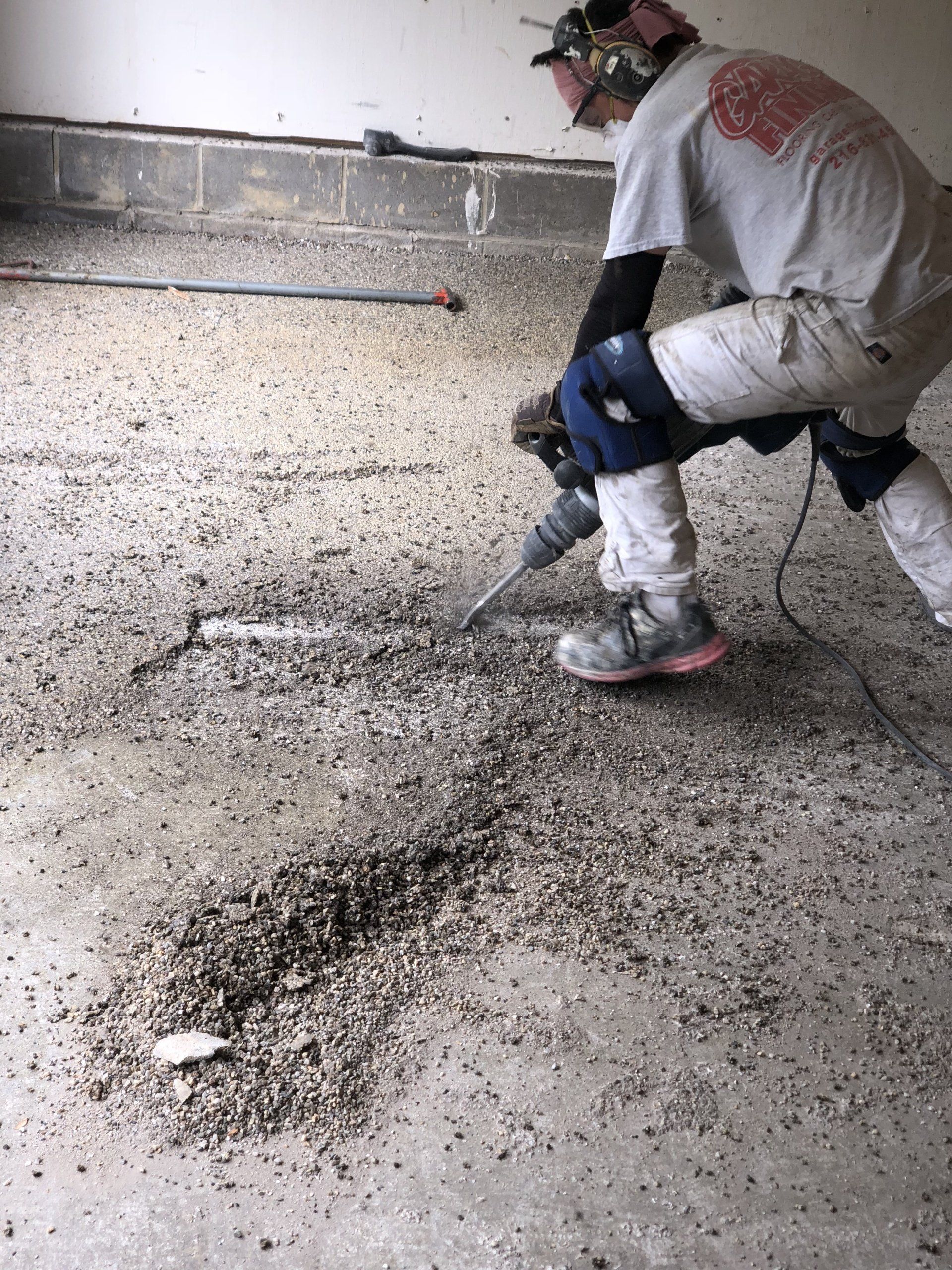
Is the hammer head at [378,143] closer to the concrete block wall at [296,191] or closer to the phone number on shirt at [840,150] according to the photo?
the concrete block wall at [296,191]

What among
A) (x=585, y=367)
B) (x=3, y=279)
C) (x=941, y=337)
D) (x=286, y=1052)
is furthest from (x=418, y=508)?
(x=3, y=279)

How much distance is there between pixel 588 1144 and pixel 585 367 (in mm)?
1480

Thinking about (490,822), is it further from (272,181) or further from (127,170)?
(127,170)

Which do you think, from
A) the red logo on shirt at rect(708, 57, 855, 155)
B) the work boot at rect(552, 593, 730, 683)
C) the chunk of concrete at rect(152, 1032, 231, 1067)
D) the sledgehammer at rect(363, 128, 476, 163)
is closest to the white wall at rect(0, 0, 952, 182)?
the sledgehammer at rect(363, 128, 476, 163)

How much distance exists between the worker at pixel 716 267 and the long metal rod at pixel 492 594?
9.8 inches

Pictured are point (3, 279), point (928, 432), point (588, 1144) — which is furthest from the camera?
point (3, 279)

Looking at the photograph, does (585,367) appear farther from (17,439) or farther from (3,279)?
(3,279)

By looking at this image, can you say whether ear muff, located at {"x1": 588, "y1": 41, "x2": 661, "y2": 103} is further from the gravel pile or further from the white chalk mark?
the gravel pile

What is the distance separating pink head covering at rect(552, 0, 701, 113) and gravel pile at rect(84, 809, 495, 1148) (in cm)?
157

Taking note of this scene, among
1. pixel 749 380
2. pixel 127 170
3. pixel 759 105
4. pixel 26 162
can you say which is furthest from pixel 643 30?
pixel 26 162

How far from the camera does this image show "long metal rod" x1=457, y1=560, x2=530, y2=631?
249 centimetres

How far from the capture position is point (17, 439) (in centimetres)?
330

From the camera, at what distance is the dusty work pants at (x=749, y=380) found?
2012mm

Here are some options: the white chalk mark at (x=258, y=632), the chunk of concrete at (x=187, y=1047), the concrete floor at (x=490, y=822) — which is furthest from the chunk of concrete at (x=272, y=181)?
the chunk of concrete at (x=187, y=1047)
